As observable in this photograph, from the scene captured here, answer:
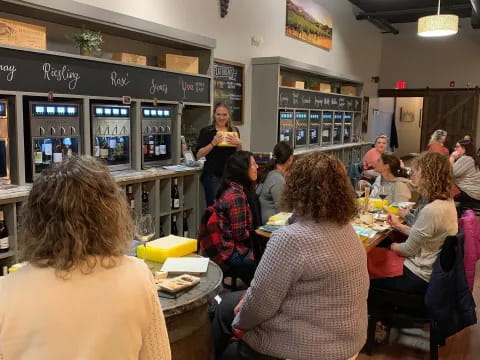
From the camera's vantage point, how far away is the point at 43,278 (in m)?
1.16

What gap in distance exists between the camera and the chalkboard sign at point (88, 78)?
321 cm

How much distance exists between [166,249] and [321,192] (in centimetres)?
83

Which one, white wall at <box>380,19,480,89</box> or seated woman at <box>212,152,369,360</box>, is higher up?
white wall at <box>380,19,480,89</box>

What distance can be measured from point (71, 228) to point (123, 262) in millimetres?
168

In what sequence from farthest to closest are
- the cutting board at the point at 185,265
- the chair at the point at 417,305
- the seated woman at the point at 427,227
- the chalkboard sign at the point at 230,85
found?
1. the chalkboard sign at the point at 230,85
2. the seated woman at the point at 427,227
3. the chair at the point at 417,305
4. the cutting board at the point at 185,265

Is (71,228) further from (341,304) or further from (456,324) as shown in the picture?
(456,324)

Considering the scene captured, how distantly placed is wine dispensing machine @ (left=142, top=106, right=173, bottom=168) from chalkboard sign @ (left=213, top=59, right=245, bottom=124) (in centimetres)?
158

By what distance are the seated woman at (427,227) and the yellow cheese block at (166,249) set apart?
146cm

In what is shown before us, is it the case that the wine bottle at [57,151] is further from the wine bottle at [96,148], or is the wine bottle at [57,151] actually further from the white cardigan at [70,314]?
the white cardigan at [70,314]

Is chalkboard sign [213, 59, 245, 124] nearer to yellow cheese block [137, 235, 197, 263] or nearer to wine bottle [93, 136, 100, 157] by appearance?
wine bottle [93, 136, 100, 157]

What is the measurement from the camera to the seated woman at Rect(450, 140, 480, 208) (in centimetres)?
646

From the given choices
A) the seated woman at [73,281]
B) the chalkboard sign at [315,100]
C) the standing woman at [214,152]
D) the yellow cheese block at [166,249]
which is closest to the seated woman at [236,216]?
the yellow cheese block at [166,249]

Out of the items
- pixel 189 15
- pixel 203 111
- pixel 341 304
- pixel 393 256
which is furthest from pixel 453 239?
pixel 189 15

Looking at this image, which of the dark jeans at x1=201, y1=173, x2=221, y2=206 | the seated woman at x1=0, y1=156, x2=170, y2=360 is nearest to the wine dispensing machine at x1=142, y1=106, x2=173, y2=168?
the dark jeans at x1=201, y1=173, x2=221, y2=206
